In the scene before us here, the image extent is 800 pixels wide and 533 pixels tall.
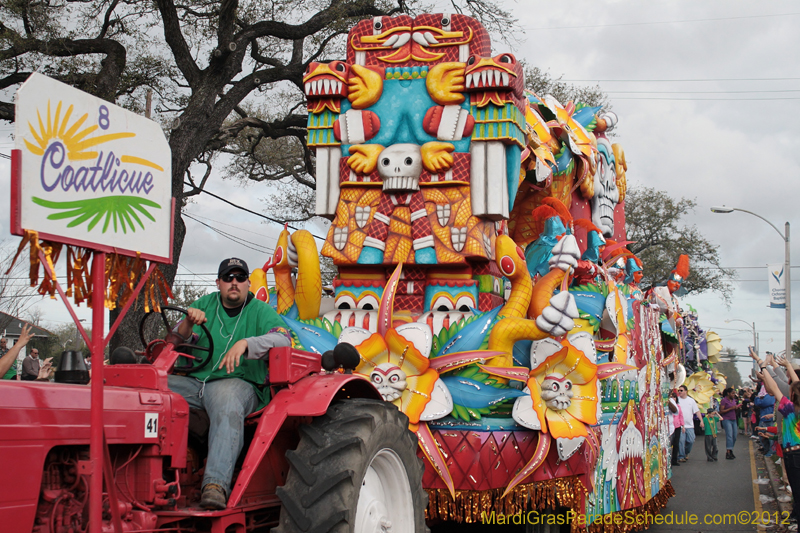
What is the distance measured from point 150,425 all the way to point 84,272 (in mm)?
865

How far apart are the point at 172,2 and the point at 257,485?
460 inches

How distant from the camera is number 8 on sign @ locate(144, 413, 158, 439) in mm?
3666

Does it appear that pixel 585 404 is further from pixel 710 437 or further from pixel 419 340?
pixel 710 437

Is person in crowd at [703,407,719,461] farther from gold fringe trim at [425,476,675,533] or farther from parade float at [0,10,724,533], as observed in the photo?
gold fringe trim at [425,476,675,533]

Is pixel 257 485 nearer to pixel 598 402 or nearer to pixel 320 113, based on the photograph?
pixel 598 402

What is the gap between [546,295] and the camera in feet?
23.9

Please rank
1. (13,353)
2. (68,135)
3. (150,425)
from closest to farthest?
1. (68,135)
2. (150,425)
3. (13,353)

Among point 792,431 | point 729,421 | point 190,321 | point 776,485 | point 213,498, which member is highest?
point 190,321

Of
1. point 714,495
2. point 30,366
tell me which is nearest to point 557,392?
point 30,366

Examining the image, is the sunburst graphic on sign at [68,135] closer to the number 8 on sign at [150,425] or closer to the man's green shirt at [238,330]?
the number 8 on sign at [150,425]

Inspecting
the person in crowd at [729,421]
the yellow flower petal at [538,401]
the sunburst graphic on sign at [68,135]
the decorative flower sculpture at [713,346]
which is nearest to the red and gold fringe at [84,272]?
the sunburst graphic on sign at [68,135]

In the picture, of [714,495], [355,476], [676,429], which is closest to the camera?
[355,476]

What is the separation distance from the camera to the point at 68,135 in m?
3.05

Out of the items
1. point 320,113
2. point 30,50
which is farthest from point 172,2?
point 320,113
